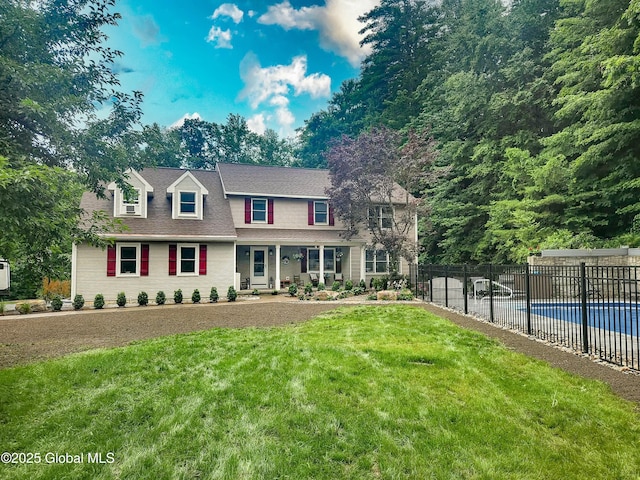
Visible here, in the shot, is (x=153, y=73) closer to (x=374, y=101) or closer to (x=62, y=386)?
(x=62, y=386)

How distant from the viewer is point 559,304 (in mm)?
8469

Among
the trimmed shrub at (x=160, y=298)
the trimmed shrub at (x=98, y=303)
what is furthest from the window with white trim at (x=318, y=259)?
the trimmed shrub at (x=98, y=303)

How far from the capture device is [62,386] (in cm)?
471

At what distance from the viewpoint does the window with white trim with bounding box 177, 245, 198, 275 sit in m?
16.4

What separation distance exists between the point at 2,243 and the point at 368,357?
5104mm

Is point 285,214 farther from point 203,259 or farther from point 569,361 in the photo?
point 569,361

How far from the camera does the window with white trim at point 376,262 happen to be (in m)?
20.5

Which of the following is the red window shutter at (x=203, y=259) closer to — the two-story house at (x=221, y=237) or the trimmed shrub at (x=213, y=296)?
the two-story house at (x=221, y=237)

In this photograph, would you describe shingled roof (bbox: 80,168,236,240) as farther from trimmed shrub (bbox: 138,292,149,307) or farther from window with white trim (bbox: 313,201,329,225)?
window with white trim (bbox: 313,201,329,225)

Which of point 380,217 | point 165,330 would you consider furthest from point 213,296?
point 380,217

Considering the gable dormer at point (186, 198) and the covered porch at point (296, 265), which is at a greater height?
the gable dormer at point (186, 198)

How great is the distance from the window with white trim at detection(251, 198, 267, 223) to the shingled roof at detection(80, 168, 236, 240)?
132 centimetres

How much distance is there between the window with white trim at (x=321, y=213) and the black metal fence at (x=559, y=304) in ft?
18.9

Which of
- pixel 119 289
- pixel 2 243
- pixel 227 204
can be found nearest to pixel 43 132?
pixel 2 243
